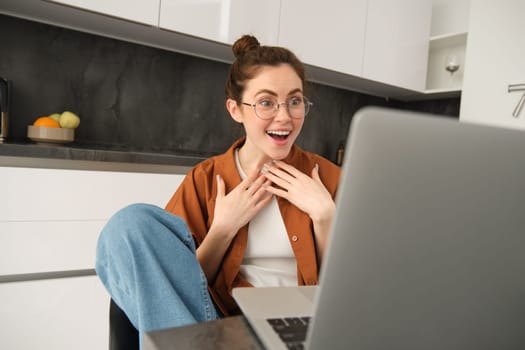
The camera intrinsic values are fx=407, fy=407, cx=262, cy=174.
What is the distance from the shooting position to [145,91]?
225 centimetres

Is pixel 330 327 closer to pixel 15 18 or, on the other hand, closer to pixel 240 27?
pixel 240 27

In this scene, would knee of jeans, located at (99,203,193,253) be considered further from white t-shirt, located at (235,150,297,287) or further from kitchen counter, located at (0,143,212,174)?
kitchen counter, located at (0,143,212,174)

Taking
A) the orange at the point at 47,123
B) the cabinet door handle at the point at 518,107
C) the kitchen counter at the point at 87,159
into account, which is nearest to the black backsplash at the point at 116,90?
the orange at the point at 47,123

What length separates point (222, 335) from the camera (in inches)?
16.0

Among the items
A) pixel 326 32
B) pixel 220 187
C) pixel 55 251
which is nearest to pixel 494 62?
pixel 326 32

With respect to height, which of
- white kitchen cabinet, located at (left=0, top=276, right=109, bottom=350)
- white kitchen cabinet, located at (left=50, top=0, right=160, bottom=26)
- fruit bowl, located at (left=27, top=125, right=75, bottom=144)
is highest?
white kitchen cabinet, located at (left=50, top=0, right=160, bottom=26)

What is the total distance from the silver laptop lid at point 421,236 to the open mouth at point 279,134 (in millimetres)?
856

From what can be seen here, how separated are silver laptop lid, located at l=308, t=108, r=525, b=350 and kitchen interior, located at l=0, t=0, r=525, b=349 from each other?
56.9 inches

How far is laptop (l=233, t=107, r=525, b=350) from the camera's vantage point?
0.94 feet

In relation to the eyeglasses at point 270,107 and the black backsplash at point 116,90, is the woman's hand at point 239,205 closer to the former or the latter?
the eyeglasses at point 270,107

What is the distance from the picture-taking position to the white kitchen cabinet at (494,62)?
234cm

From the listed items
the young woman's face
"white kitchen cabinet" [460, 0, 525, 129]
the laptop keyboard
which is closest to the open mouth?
the young woman's face

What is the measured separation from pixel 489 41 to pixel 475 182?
2.57 meters

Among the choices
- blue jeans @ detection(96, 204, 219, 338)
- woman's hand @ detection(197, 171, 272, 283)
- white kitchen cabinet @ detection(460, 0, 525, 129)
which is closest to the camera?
blue jeans @ detection(96, 204, 219, 338)
